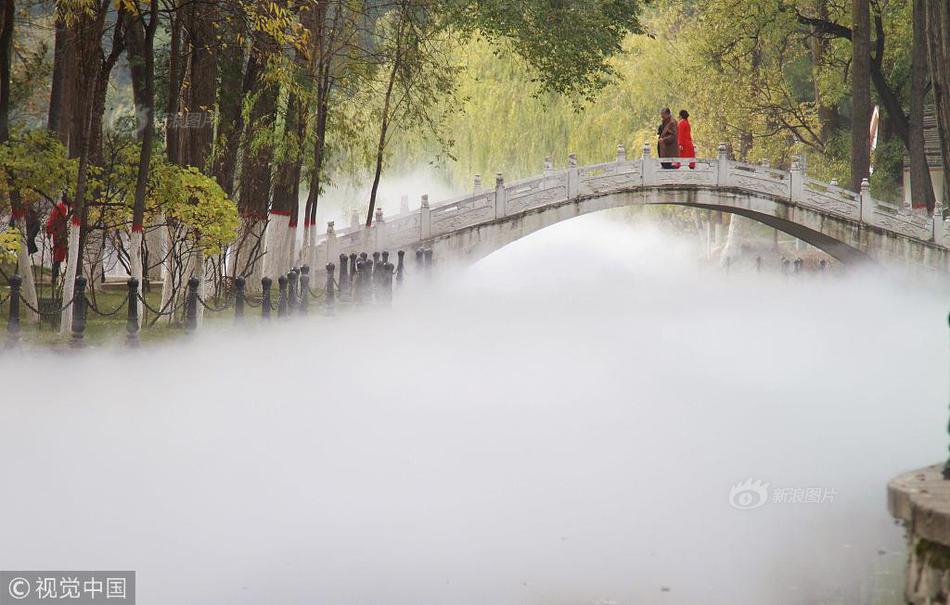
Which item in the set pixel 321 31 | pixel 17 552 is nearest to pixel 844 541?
pixel 17 552

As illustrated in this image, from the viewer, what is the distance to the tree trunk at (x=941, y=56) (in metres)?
18.3

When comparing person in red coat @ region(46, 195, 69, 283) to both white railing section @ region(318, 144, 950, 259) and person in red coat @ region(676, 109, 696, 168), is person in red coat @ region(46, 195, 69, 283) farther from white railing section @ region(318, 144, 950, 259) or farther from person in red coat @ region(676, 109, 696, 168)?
person in red coat @ region(676, 109, 696, 168)

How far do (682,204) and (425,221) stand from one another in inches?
245

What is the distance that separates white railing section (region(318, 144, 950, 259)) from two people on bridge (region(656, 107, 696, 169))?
0.40 meters

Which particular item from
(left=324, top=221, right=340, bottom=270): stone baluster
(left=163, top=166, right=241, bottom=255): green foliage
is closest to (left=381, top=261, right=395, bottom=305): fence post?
(left=324, top=221, right=340, bottom=270): stone baluster

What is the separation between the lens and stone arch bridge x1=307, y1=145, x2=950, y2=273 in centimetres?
2898

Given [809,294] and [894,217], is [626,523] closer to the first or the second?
[809,294]

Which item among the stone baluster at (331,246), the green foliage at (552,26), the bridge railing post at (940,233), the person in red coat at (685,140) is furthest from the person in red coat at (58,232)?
the bridge railing post at (940,233)

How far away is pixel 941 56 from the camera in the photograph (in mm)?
18438

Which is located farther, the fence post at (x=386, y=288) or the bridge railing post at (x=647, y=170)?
the bridge railing post at (x=647, y=170)

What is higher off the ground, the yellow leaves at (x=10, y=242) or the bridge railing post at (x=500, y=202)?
the bridge railing post at (x=500, y=202)

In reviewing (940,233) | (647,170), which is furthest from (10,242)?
(940,233)

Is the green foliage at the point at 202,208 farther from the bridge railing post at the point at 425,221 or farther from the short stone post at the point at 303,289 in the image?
the bridge railing post at the point at 425,221

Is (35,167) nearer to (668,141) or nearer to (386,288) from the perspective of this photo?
(386,288)
